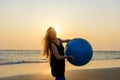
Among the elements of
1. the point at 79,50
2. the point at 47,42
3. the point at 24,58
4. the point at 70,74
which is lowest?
the point at 24,58

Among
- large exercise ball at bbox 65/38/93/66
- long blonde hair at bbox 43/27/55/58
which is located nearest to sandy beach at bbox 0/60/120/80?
large exercise ball at bbox 65/38/93/66

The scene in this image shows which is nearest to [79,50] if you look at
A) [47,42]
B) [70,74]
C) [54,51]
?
[54,51]

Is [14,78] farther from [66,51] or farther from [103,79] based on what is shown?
[66,51]

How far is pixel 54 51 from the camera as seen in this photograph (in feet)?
21.9

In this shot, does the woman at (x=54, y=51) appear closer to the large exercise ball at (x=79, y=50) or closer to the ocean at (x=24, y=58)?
the large exercise ball at (x=79, y=50)

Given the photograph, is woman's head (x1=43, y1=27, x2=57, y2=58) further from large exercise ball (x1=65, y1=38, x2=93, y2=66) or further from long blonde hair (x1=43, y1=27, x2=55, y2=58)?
large exercise ball (x1=65, y1=38, x2=93, y2=66)

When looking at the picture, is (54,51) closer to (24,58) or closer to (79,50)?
(79,50)

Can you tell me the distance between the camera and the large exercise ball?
6879 millimetres

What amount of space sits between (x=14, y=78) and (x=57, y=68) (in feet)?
24.4

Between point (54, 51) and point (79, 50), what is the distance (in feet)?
1.82

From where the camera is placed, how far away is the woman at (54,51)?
21.8ft

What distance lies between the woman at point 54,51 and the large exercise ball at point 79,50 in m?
0.14

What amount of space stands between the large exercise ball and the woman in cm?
14

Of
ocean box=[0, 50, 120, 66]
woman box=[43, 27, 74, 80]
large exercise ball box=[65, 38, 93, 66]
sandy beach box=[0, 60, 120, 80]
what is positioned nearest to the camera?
woman box=[43, 27, 74, 80]
